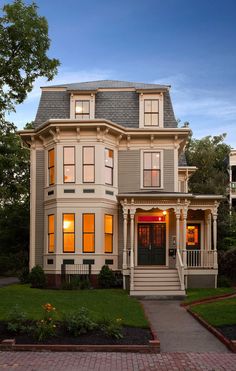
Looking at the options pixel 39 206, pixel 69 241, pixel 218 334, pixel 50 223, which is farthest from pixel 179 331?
pixel 39 206

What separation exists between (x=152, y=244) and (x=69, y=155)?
6.34 metres

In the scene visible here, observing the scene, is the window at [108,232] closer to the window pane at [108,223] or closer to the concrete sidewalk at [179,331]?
the window pane at [108,223]

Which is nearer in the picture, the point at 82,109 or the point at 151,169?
the point at 151,169

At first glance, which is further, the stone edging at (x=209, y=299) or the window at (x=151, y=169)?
the window at (x=151, y=169)

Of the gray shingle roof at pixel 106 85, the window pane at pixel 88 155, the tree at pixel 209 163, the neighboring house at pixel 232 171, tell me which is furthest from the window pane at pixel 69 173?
the neighboring house at pixel 232 171

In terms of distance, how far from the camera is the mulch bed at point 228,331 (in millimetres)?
11125

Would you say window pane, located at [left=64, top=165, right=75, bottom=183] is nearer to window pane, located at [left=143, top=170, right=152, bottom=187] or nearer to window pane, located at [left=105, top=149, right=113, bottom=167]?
window pane, located at [left=105, top=149, right=113, bottom=167]

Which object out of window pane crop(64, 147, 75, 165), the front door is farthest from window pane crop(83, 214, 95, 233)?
window pane crop(64, 147, 75, 165)

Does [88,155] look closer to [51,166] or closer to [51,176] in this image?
[51,166]

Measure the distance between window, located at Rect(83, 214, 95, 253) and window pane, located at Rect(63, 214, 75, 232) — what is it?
0.61m

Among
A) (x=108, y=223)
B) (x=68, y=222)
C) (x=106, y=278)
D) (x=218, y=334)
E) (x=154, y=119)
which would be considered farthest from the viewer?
(x=154, y=119)

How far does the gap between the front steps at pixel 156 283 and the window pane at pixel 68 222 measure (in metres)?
3.86

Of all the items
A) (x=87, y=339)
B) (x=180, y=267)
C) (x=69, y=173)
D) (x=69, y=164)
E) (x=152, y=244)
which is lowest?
(x=87, y=339)

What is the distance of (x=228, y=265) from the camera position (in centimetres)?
2517
